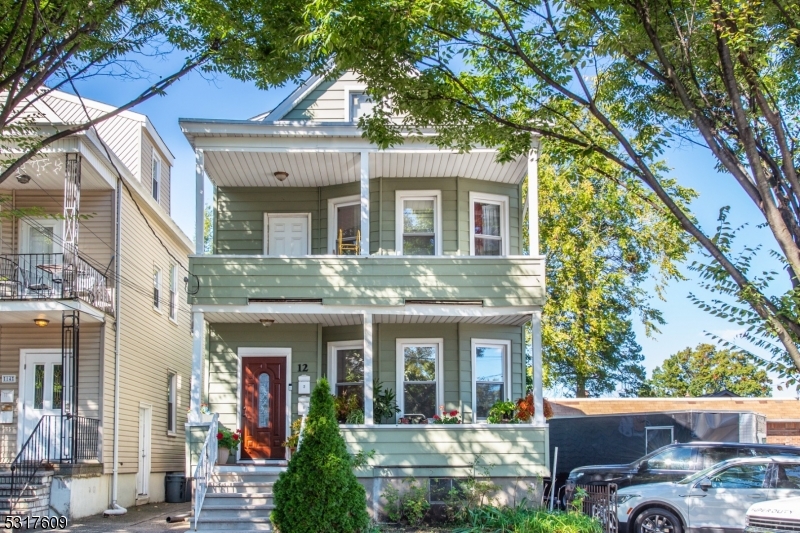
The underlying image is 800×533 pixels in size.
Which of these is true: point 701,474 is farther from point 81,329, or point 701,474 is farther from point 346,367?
point 81,329

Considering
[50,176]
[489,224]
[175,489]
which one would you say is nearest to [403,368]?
[489,224]

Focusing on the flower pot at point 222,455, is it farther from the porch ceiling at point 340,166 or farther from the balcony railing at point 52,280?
the porch ceiling at point 340,166

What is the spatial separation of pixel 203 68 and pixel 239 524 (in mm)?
7302

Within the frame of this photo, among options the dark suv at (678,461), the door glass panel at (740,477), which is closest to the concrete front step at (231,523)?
the dark suv at (678,461)

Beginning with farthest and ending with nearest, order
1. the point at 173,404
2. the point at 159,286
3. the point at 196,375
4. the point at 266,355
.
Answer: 1. the point at 173,404
2. the point at 159,286
3. the point at 266,355
4. the point at 196,375

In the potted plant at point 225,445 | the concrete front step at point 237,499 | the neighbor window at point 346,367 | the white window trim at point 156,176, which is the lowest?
the concrete front step at point 237,499

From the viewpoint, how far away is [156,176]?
24.2 metres

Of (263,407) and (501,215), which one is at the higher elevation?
(501,215)

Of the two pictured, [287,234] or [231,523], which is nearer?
[231,523]

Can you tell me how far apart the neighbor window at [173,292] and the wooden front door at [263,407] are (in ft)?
25.1

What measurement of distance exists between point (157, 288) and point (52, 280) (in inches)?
259

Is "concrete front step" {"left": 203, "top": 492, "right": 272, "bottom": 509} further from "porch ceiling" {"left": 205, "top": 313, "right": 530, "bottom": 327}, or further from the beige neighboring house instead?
"porch ceiling" {"left": 205, "top": 313, "right": 530, "bottom": 327}

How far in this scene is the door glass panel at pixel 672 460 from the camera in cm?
1499

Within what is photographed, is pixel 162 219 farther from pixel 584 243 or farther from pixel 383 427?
pixel 584 243
